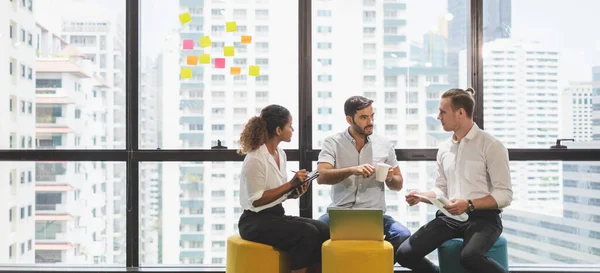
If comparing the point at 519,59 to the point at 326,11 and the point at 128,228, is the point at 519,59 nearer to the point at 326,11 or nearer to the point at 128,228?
the point at 326,11

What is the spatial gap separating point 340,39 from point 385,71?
387 millimetres

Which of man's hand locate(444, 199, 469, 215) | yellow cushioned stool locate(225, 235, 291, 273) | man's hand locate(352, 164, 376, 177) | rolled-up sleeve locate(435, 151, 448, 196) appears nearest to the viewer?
man's hand locate(444, 199, 469, 215)

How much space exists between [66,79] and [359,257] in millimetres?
2407

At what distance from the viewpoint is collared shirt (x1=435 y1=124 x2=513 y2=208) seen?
294cm

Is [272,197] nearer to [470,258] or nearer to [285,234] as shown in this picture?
[285,234]

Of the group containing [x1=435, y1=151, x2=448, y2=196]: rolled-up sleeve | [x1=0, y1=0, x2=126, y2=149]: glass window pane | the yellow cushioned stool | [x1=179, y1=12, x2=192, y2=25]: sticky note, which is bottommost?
the yellow cushioned stool

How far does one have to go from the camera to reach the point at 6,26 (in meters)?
3.72

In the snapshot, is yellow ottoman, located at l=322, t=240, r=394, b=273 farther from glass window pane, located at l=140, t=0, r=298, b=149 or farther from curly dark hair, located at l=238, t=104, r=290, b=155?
glass window pane, located at l=140, t=0, r=298, b=149

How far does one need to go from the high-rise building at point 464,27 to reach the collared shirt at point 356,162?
806 mm

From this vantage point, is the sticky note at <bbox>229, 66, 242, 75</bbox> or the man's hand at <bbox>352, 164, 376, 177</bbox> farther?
the sticky note at <bbox>229, 66, 242, 75</bbox>

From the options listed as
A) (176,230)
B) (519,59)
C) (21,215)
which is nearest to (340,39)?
(519,59)

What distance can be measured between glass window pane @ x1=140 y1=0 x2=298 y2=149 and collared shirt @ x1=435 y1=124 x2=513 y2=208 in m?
1.18

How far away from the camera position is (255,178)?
3.02 m

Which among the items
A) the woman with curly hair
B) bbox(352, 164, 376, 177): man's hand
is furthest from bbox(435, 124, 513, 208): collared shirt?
the woman with curly hair
